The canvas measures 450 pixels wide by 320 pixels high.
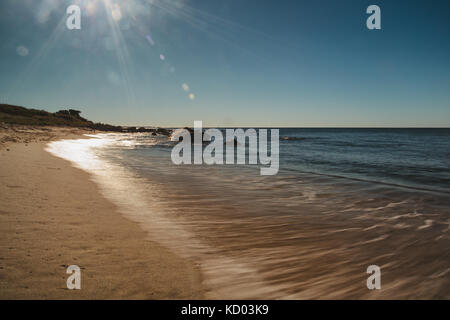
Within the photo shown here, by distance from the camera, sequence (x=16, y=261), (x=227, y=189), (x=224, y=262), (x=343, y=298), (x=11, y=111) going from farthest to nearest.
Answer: (x=11, y=111) → (x=227, y=189) → (x=224, y=262) → (x=16, y=261) → (x=343, y=298)

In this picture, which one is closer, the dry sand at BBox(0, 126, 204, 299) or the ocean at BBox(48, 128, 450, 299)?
the dry sand at BBox(0, 126, 204, 299)

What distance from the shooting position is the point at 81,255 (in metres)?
3.81

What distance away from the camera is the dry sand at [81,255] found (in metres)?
3.01

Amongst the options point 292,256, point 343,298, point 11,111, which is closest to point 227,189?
point 292,256

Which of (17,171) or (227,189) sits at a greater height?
(17,171)

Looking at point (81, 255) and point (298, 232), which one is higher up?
point (81, 255)

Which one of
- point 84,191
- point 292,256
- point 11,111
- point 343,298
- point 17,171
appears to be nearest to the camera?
point 343,298

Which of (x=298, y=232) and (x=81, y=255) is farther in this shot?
(x=298, y=232)

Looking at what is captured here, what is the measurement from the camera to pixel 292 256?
171 inches

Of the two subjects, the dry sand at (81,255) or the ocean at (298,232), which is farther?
the ocean at (298,232)

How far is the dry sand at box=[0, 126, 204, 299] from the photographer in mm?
3014
